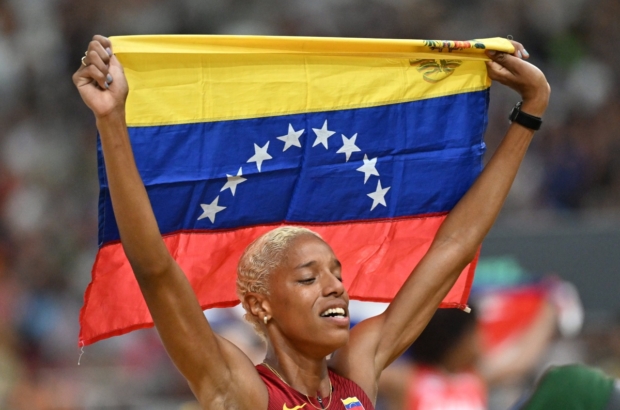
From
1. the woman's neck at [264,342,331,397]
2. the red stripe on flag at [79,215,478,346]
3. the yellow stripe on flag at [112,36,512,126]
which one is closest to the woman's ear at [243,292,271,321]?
the woman's neck at [264,342,331,397]

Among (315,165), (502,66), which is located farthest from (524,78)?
(315,165)

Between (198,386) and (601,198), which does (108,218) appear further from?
(601,198)

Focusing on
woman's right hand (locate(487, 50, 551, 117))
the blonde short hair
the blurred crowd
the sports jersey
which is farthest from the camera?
the blurred crowd

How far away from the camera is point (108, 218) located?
11.6 ft

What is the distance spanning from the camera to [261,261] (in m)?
3.52

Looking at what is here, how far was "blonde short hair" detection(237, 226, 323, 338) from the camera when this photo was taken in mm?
3486

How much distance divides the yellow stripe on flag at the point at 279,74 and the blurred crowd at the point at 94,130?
422 centimetres

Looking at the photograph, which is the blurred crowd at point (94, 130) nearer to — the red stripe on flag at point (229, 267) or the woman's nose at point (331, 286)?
the red stripe on flag at point (229, 267)

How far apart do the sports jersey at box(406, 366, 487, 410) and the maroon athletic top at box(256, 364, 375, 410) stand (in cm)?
290

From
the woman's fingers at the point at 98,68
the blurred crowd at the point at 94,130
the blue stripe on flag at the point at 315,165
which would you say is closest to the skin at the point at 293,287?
the woman's fingers at the point at 98,68

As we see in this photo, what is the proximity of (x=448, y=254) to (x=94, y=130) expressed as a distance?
24.0 feet

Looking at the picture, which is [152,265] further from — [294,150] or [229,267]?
[294,150]

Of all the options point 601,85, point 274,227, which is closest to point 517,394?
point 274,227

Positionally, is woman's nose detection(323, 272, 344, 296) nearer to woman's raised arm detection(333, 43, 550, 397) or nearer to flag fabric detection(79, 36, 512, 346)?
woman's raised arm detection(333, 43, 550, 397)
